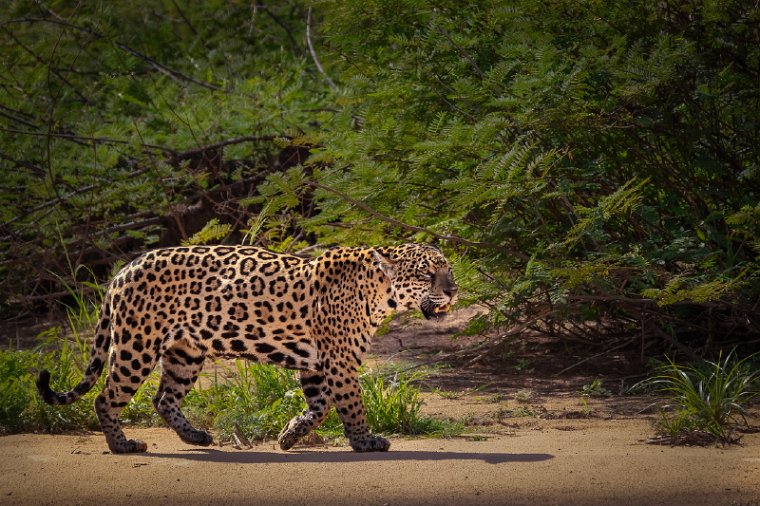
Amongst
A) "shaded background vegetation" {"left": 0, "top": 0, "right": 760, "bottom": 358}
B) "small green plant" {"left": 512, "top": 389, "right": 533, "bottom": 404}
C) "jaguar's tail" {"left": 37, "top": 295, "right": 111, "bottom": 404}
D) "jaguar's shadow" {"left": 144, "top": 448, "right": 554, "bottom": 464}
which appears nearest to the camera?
"jaguar's shadow" {"left": 144, "top": 448, "right": 554, "bottom": 464}

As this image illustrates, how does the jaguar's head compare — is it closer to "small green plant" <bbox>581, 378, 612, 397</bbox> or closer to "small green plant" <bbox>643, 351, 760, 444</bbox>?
"small green plant" <bbox>643, 351, 760, 444</bbox>

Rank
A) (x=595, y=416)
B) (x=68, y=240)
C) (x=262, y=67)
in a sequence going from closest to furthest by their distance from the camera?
(x=595, y=416)
(x=68, y=240)
(x=262, y=67)

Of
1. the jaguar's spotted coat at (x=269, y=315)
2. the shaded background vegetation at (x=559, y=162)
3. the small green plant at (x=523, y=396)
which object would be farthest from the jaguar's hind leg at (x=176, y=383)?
the small green plant at (x=523, y=396)

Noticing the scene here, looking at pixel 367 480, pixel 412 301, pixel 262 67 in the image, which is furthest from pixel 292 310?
pixel 262 67

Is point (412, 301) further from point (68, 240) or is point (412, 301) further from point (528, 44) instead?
point (68, 240)

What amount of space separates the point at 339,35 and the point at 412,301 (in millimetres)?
3197

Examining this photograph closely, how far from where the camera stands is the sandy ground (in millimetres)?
5520

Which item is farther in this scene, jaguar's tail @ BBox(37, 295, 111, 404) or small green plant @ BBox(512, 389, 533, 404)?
small green plant @ BBox(512, 389, 533, 404)

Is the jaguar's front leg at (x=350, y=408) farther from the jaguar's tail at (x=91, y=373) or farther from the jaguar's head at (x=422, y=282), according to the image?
the jaguar's tail at (x=91, y=373)

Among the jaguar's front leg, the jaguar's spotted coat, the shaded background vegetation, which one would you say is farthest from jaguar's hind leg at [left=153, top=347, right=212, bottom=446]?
the shaded background vegetation

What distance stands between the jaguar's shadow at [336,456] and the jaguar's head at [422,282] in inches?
34.9

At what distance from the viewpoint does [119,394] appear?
690 centimetres

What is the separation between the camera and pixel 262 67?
14.3 metres

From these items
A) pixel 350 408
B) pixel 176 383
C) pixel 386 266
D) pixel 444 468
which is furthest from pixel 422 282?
pixel 176 383
